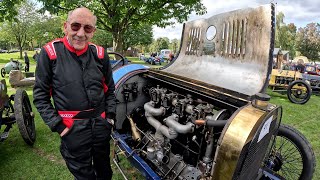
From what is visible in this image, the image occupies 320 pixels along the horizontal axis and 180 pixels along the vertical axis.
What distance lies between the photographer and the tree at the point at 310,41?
41.8m

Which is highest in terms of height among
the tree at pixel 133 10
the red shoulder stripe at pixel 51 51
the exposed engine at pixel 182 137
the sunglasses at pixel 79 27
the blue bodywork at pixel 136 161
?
the tree at pixel 133 10

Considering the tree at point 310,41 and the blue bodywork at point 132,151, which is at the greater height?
the tree at point 310,41

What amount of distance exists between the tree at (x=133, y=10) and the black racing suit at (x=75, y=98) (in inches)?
322

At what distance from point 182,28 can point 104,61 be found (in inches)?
75.3

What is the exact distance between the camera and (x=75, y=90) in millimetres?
2086

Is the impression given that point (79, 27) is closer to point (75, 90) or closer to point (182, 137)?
point (75, 90)

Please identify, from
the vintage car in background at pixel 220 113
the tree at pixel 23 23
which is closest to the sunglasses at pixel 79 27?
the vintage car in background at pixel 220 113

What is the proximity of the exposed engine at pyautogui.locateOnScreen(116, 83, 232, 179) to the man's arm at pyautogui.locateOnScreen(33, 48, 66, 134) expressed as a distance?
1174 mm

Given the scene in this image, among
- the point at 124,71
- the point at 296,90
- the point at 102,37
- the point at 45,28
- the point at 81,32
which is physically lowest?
the point at 296,90

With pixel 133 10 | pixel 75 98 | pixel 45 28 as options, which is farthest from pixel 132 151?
pixel 45 28

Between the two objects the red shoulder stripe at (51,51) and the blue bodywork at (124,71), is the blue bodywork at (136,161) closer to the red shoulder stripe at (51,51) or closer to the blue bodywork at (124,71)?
the blue bodywork at (124,71)

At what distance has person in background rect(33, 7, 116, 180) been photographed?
204cm

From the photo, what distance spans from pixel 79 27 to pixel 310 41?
5006cm

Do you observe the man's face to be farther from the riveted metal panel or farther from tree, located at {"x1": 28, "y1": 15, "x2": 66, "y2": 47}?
tree, located at {"x1": 28, "y1": 15, "x2": 66, "y2": 47}
